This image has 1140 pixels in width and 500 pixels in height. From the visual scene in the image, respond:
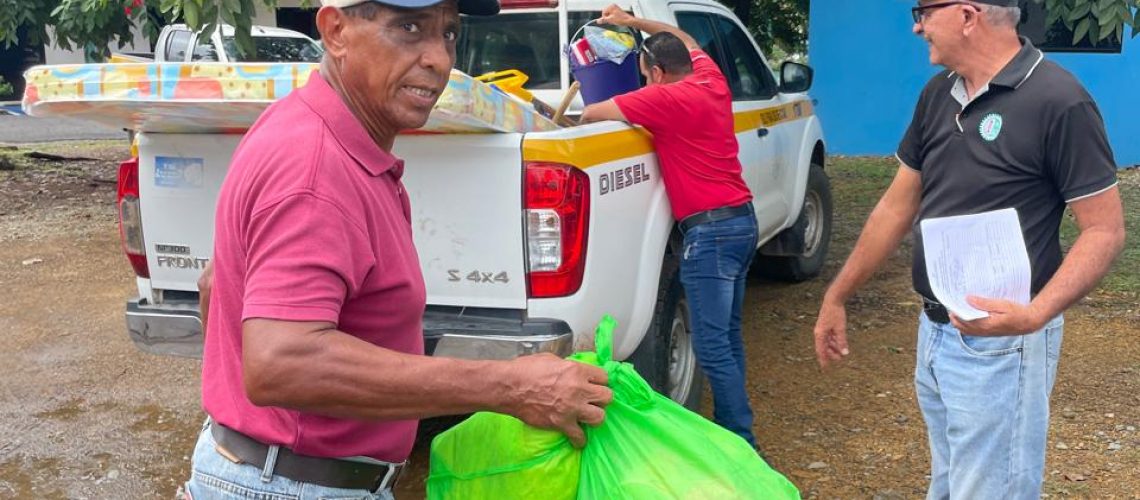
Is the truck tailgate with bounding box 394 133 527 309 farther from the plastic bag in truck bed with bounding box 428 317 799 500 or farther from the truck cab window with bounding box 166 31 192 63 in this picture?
the truck cab window with bounding box 166 31 192 63

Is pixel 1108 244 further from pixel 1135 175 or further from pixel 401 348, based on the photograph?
pixel 1135 175

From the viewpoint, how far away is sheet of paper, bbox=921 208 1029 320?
2.34 metres

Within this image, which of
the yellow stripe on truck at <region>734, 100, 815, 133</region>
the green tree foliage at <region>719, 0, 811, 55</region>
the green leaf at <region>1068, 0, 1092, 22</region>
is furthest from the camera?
the green tree foliage at <region>719, 0, 811, 55</region>

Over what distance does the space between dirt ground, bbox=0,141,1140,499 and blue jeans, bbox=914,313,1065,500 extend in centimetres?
131

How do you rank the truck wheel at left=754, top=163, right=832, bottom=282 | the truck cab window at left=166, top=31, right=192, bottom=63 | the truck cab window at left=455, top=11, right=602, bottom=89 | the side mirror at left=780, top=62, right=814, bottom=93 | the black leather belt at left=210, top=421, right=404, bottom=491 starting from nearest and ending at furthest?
the black leather belt at left=210, top=421, right=404, bottom=491 < the truck cab window at left=455, top=11, right=602, bottom=89 < the side mirror at left=780, top=62, right=814, bottom=93 < the truck wheel at left=754, top=163, right=832, bottom=282 < the truck cab window at left=166, top=31, right=192, bottom=63

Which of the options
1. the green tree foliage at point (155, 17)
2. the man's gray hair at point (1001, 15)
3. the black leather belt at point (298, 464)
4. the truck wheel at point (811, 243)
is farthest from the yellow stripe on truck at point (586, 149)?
the truck wheel at point (811, 243)

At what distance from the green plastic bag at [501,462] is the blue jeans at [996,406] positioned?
4.00ft

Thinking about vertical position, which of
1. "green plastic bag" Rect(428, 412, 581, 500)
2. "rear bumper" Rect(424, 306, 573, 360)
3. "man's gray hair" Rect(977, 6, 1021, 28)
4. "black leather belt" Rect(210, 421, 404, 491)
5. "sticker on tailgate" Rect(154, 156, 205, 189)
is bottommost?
"rear bumper" Rect(424, 306, 573, 360)

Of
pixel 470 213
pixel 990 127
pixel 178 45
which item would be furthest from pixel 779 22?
pixel 990 127

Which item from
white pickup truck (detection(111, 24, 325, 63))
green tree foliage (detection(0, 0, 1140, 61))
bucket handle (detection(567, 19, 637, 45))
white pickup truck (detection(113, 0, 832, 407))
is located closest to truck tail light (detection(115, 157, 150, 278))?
white pickup truck (detection(113, 0, 832, 407))

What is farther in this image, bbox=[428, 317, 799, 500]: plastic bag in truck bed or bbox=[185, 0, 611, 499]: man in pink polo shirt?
bbox=[428, 317, 799, 500]: plastic bag in truck bed

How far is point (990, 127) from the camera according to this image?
2496 mm

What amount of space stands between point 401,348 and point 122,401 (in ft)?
12.7

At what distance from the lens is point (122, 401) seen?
4988 millimetres
